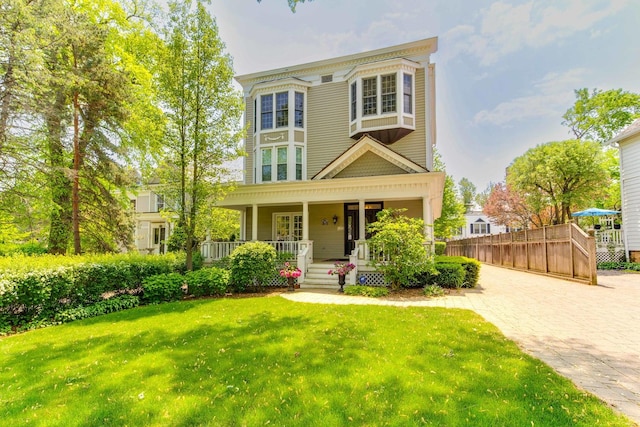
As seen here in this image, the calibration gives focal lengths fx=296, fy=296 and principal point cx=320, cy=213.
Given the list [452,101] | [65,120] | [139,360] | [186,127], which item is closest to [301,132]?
[186,127]

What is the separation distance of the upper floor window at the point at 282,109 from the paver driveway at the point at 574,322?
30.7 ft

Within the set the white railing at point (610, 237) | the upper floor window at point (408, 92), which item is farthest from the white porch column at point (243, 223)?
the white railing at point (610, 237)

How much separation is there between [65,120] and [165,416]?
1230 centimetres

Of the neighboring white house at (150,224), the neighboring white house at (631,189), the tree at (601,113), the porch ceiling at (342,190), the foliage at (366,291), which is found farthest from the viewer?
the tree at (601,113)

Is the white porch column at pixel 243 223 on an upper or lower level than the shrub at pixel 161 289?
upper

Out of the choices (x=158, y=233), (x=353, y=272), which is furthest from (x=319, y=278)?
(x=158, y=233)

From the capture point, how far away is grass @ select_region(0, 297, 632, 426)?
281cm

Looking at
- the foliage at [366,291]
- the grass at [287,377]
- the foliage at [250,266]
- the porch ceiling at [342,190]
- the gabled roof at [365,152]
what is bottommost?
the foliage at [366,291]

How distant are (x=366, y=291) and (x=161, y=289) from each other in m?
6.31

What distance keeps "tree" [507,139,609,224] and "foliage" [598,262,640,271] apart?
15.9ft

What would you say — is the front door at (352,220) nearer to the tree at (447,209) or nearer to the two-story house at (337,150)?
the two-story house at (337,150)

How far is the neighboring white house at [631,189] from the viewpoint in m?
14.9

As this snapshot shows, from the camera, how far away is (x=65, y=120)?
10734 mm

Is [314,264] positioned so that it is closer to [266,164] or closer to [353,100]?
[266,164]
